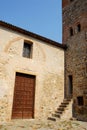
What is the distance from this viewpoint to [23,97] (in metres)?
10.2

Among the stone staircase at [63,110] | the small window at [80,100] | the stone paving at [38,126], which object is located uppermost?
the small window at [80,100]

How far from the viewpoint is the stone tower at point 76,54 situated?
11438mm

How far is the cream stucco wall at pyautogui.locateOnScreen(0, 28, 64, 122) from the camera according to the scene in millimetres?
9336

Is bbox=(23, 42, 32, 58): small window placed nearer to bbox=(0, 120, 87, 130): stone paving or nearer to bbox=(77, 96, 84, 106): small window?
bbox=(0, 120, 87, 130): stone paving

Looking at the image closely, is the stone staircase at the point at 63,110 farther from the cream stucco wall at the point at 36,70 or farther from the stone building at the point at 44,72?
the cream stucco wall at the point at 36,70

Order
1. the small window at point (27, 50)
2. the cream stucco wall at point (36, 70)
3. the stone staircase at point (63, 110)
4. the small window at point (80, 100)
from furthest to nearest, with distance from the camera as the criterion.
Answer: the small window at point (80, 100) < the small window at point (27, 50) < the stone staircase at point (63, 110) < the cream stucco wall at point (36, 70)

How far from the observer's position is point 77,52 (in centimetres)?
1260

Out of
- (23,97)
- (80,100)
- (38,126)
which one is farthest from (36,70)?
(38,126)

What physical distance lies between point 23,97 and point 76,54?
5.56 meters

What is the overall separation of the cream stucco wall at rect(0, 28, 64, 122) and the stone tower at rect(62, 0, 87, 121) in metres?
0.69

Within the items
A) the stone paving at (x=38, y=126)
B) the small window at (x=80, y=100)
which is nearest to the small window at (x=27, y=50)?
the stone paving at (x=38, y=126)

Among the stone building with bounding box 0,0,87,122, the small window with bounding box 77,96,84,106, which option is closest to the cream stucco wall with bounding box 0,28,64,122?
the stone building with bounding box 0,0,87,122

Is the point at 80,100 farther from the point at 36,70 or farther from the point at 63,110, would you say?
the point at 36,70

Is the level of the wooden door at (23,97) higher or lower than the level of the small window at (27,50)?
lower
